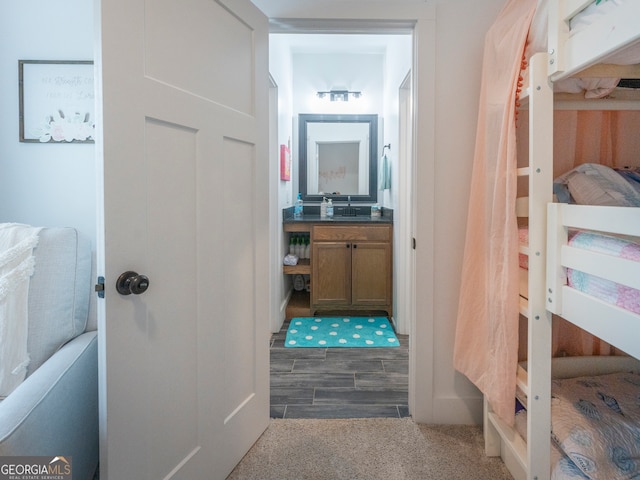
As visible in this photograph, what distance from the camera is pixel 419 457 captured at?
153 centimetres

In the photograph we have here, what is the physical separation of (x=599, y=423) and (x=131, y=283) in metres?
1.61

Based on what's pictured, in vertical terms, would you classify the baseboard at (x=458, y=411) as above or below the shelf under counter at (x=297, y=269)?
below

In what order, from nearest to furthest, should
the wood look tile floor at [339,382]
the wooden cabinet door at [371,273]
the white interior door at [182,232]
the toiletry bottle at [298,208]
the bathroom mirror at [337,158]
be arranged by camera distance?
the white interior door at [182,232] < the wood look tile floor at [339,382] < the wooden cabinet door at [371,273] < the toiletry bottle at [298,208] < the bathroom mirror at [337,158]

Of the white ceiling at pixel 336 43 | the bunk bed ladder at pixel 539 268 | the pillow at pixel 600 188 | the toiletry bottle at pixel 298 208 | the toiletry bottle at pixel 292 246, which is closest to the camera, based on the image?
the bunk bed ladder at pixel 539 268

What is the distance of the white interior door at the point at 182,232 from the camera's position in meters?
0.94

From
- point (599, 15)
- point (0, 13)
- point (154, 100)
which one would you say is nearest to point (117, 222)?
point (154, 100)

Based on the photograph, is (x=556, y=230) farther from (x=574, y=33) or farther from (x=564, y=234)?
(x=574, y=33)

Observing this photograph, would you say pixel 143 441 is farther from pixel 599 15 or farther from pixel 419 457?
pixel 599 15

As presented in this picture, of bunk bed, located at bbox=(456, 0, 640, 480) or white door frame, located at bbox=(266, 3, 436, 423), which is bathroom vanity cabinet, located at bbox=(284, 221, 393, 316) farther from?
bunk bed, located at bbox=(456, 0, 640, 480)

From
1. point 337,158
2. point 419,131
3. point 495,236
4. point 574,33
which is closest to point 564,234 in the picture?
point 495,236

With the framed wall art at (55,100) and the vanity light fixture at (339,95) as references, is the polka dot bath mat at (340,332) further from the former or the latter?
the vanity light fixture at (339,95)

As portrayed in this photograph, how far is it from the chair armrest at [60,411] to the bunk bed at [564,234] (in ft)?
4.71

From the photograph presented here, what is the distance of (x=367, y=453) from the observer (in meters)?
1.56

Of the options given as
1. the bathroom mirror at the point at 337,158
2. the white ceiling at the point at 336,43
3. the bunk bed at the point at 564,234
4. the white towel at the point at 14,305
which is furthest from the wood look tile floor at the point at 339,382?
the white ceiling at the point at 336,43
